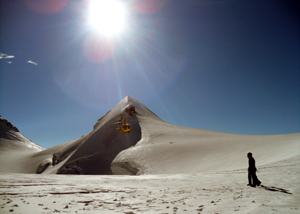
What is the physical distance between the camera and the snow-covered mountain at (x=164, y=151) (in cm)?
2017

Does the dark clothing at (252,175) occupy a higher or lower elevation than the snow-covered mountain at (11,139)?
lower

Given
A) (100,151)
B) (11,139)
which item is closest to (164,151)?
(100,151)

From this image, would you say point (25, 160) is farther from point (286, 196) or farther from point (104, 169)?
point (286, 196)

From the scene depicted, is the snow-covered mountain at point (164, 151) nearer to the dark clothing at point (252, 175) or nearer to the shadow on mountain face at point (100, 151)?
the shadow on mountain face at point (100, 151)

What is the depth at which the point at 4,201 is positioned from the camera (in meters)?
5.32

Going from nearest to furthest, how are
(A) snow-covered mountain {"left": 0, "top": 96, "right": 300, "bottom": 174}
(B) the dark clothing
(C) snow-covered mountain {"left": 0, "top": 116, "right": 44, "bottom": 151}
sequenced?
(B) the dark clothing, (A) snow-covered mountain {"left": 0, "top": 96, "right": 300, "bottom": 174}, (C) snow-covered mountain {"left": 0, "top": 116, "right": 44, "bottom": 151}

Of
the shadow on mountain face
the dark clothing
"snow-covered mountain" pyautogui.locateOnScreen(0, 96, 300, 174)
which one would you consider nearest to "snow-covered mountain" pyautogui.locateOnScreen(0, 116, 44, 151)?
"snow-covered mountain" pyautogui.locateOnScreen(0, 96, 300, 174)

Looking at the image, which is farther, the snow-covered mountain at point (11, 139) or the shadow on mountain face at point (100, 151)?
the snow-covered mountain at point (11, 139)

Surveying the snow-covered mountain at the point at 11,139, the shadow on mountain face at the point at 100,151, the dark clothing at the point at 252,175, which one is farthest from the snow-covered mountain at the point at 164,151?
the snow-covered mountain at the point at 11,139

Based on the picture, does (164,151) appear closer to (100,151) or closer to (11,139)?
(100,151)

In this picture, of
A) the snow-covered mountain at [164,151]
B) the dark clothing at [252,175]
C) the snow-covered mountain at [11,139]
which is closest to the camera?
the dark clothing at [252,175]

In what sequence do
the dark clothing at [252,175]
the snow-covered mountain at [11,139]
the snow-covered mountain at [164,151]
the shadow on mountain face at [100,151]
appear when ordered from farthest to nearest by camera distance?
the snow-covered mountain at [11,139]
the shadow on mountain face at [100,151]
the snow-covered mountain at [164,151]
the dark clothing at [252,175]

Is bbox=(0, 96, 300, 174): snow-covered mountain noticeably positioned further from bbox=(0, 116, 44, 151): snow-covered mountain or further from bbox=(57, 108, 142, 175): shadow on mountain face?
bbox=(0, 116, 44, 151): snow-covered mountain

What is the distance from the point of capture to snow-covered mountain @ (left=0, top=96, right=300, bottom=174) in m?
20.2
